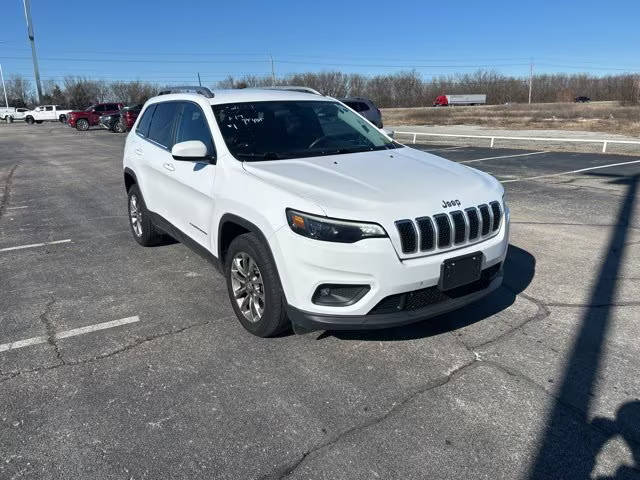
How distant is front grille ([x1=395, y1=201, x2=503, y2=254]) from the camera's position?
10.2ft

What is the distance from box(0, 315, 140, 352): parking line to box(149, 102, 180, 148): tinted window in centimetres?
180

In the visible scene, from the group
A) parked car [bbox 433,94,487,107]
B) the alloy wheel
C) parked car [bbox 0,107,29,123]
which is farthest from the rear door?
parked car [bbox 433,94,487,107]

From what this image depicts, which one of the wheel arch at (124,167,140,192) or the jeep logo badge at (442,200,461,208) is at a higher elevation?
the jeep logo badge at (442,200,461,208)

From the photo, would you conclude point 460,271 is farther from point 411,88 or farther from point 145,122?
point 411,88

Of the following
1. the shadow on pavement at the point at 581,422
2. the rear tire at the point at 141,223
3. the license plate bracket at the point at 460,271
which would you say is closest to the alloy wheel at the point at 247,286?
the license plate bracket at the point at 460,271

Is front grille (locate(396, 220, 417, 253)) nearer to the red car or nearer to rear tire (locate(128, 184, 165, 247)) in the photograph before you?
rear tire (locate(128, 184, 165, 247))

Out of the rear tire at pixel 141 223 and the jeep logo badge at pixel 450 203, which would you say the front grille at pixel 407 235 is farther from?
the rear tire at pixel 141 223

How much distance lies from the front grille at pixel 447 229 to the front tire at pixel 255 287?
2.94 feet

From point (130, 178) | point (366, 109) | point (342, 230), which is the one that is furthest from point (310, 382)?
point (366, 109)

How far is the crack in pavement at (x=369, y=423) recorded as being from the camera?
8.09 feet

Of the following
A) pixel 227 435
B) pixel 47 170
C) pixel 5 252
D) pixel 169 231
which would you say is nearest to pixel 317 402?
pixel 227 435

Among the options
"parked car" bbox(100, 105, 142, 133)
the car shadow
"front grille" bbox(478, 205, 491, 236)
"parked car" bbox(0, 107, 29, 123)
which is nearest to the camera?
"front grille" bbox(478, 205, 491, 236)

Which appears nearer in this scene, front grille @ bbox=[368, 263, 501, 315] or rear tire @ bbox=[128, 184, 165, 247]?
front grille @ bbox=[368, 263, 501, 315]

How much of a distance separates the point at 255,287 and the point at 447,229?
140 centimetres
